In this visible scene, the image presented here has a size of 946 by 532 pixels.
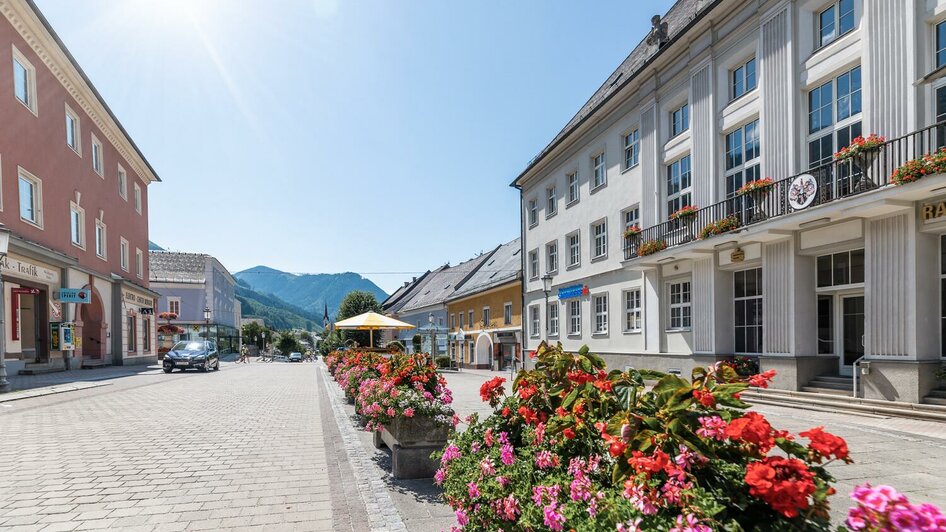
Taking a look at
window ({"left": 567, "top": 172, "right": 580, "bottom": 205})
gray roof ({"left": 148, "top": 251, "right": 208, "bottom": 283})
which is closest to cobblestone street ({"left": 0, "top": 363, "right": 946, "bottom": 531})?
window ({"left": 567, "top": 172, "right": 580, "bottom": 205})

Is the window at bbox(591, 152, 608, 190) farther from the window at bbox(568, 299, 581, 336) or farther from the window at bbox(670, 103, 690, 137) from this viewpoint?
the window at bbox(568, 299, 581, 336)

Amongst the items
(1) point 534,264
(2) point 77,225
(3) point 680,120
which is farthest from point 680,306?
(2) point 77,225

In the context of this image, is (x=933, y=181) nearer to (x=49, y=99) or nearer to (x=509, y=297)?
(x=509, y=297)

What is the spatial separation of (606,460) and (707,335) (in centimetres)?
1408

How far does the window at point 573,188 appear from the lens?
24.0 metres

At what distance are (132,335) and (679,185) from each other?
3129 cm

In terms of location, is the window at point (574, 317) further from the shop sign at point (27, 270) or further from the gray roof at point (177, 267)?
the gray roof at point (177, 267)

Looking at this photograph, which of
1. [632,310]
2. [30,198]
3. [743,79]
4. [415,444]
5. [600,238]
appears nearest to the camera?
[415,444]

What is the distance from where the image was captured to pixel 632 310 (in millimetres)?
19375

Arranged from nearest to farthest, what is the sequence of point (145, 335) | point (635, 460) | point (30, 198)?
1. point (635, 460)
2. point (30, 198)
3. point (145, 335)

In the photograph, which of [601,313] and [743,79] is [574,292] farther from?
[743,79]

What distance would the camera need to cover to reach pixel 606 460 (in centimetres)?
243

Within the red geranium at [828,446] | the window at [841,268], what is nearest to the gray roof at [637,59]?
the window at [841,268]

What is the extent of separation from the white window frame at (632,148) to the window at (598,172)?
1.37 m
